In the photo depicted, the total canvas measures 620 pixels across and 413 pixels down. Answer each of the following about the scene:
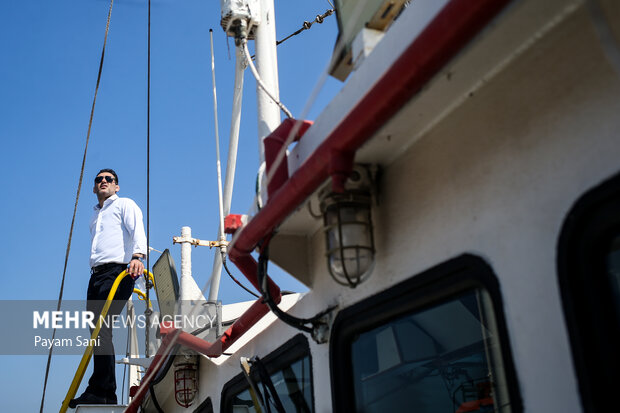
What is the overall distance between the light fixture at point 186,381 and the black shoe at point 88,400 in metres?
0.57

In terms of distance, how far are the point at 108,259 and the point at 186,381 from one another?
1149 mm

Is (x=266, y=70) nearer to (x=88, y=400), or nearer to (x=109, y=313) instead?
(x=109, y=313)

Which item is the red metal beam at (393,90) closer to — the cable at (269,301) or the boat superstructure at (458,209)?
the boat superstructure at (458,209)

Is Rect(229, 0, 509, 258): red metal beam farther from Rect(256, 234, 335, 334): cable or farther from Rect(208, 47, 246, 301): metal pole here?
Rect(208, 47, 246, 301): metal pole

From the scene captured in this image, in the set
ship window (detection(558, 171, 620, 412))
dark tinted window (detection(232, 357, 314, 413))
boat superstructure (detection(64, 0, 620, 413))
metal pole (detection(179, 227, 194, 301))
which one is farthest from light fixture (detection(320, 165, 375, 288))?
metal pole (detection(179, 227, 194, 301))

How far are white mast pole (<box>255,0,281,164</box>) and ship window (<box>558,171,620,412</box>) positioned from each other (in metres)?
1.80

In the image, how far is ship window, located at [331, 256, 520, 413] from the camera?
185cm

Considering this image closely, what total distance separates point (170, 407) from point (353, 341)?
3296 millimetres

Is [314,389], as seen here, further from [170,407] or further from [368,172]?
[170,407]

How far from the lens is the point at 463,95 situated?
1797 millimetres

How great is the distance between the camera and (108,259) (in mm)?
4816

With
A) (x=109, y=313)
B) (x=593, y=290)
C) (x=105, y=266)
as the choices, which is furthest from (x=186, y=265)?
(x=593, y=290)

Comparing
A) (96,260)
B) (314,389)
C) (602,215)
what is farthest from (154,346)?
(602,215)

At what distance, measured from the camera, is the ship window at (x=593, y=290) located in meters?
1.35
